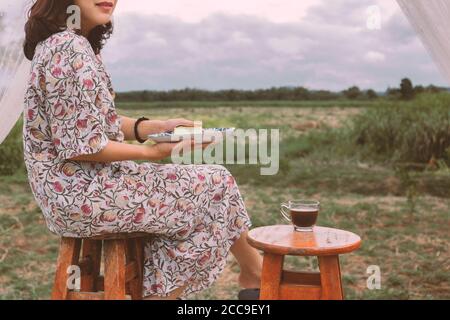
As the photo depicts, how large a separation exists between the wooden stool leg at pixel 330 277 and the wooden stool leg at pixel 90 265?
2.55 ft

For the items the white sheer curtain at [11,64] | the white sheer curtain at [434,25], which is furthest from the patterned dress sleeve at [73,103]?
the white sheer curtain at [434,25]

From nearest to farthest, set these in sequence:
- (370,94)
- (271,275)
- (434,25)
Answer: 1. (271,275)
2. (434,25)
3. (370,94)

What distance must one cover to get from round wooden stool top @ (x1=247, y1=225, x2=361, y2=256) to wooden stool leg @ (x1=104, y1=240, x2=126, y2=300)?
0.40 meters

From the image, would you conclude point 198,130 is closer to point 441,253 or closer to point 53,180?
point 53,180

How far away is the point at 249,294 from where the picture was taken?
2402 mm

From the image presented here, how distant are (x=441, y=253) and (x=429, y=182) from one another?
145 cm

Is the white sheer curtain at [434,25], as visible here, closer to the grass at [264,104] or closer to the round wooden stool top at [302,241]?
the round wooden stool top at [302,241]

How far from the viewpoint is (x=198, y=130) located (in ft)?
7.09

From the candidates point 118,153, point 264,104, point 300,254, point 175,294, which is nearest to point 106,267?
point 175,294

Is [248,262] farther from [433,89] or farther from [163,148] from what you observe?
[433,89]

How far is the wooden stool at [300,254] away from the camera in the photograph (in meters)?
2.08

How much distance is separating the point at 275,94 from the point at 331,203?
1778 mm

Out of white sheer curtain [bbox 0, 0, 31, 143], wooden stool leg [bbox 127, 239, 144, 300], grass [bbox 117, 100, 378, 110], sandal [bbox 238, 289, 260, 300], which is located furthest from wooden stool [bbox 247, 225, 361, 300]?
grass [bbox 117, 100, 378, 110]
